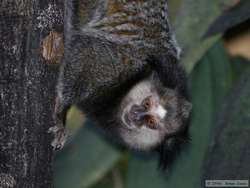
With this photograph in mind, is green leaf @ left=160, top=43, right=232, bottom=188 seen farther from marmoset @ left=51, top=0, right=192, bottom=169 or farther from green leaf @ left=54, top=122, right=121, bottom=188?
green leaf @ left=54, top=122, right=121, bottom=188

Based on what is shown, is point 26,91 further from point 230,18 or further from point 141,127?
point 230,18

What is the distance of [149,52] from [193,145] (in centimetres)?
93

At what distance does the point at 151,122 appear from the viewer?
4277 mm

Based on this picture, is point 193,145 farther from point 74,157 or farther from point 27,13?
point 27,13

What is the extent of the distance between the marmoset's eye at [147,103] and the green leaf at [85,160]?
25.7 inches

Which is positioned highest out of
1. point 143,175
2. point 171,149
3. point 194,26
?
point 194,26

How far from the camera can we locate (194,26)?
4.40m

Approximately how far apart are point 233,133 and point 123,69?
0.78 meters

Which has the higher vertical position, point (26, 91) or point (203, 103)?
point (26, 91)

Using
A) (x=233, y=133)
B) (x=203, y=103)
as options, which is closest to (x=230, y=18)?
(x=203, y=103)

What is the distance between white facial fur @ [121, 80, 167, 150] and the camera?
418 centimetres

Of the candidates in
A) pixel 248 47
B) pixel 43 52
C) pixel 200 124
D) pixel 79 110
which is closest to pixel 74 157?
pixel 79 110

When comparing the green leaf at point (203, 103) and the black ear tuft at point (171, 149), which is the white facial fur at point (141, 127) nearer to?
the black ear tuft at point (171, 149)

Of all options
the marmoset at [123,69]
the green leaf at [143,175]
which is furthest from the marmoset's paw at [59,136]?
the green leaf at [143,175]
